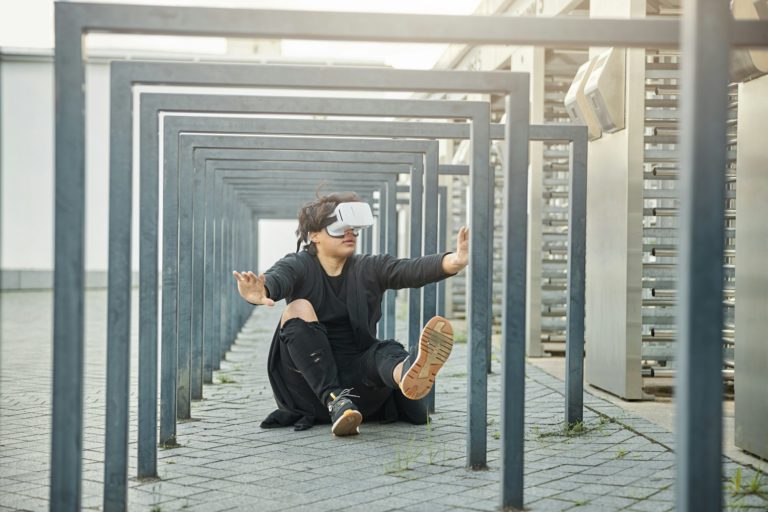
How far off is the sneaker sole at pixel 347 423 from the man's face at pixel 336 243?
100cm

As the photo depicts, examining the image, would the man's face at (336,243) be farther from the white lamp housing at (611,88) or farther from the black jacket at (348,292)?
the white lamp housing at (611,88)

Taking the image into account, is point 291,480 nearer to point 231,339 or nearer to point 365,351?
point 365,351

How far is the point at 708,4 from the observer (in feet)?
8.89

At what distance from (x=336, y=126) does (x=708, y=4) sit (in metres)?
3.24

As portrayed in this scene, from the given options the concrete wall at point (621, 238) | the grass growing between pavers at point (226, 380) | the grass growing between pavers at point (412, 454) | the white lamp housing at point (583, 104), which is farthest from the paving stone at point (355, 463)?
the white lamp housing at point (583, 104)

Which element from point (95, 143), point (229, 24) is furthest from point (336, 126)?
point (95, 143)

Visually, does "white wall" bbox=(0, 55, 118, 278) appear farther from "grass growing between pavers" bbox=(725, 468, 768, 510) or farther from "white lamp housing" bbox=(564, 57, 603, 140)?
"grass growing between pavers" bbox=(725, 468, 768, 510)

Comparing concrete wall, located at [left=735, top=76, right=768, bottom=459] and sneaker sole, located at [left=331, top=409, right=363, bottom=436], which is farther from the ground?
concrete wall, located at [left=735, top=76, right=768, bottom=459]

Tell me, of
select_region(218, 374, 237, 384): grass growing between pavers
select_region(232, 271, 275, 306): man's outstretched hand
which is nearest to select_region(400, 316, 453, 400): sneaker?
select_region(232, 271, 275, 306): man's outstretched hand

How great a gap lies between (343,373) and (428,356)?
3.78 feet

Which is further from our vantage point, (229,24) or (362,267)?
(362,267)

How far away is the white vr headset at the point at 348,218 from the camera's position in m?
5.98

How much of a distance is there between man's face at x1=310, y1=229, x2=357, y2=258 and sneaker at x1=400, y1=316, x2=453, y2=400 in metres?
1.05

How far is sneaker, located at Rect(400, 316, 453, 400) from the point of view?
488 centimetres
